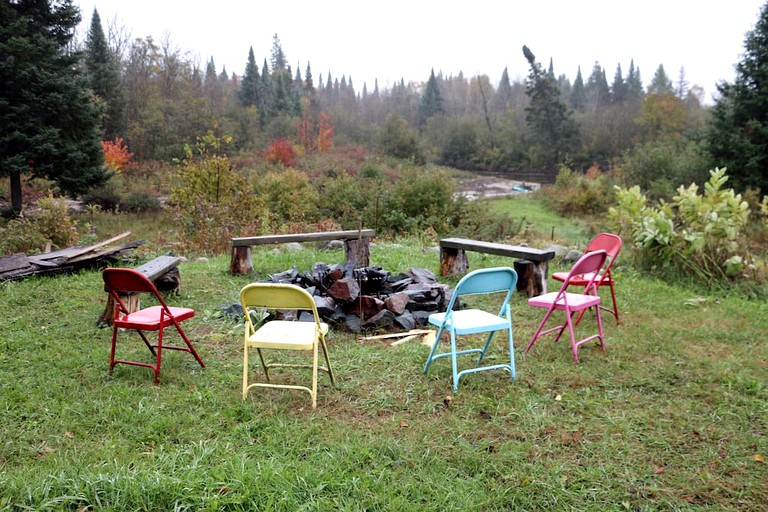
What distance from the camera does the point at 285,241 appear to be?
7.99 m

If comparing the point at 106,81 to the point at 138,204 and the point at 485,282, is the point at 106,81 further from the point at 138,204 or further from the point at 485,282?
the point at 485,282

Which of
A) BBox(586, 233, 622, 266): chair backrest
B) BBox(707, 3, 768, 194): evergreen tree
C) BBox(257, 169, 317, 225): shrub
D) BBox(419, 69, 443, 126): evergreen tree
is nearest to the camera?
BBox(586, 233, 622, 266): chair backrest

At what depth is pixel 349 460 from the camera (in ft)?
9.41

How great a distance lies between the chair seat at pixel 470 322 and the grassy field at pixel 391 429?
0.45m

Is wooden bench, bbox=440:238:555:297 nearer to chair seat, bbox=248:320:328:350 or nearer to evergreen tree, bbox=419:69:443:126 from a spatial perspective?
chair seat, bbox=248:320:328:350

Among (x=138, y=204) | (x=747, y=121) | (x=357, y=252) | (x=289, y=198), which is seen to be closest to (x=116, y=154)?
(x=138, y=204)

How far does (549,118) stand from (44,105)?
3444 centimetres

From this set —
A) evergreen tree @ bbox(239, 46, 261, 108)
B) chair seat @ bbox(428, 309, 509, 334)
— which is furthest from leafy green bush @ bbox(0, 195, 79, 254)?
evergreen tree @ bbox(239, 46, 261, 108)

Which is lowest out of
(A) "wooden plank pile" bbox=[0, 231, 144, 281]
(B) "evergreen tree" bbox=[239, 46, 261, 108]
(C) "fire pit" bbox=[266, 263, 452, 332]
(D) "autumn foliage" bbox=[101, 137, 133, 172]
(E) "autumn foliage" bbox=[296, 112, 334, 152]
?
(C) "fire pit" bbox=[266, 263, 452, 332]

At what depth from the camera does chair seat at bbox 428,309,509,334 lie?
3869 mm

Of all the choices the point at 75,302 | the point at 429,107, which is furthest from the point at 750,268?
the point at 429,107

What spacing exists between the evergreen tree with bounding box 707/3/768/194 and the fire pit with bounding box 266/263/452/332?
15.1 m

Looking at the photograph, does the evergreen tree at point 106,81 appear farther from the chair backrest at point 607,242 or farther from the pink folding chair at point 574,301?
the pink folding chair at point 574,301

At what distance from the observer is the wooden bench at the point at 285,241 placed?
770cm
